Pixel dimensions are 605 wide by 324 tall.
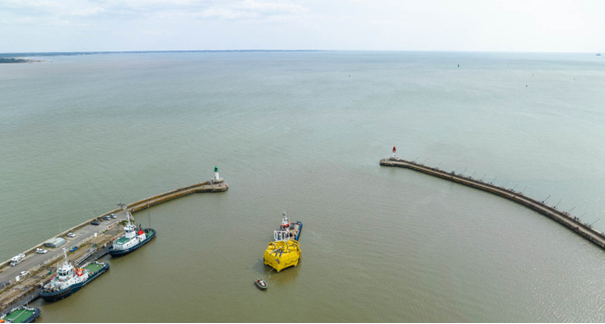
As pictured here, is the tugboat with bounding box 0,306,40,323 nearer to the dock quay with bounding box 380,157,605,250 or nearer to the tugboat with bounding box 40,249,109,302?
the tugboat with bounding box 40,249,109,302

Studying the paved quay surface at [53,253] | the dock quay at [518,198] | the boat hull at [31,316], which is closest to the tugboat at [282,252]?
the boat hull at [31,316]

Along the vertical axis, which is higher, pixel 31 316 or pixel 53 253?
pixel 53 253

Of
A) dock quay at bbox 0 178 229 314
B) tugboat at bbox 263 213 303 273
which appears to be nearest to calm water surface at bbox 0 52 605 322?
tugboat at bbox 263 213 303 273

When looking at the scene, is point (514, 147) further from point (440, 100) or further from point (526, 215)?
point (440, 100)

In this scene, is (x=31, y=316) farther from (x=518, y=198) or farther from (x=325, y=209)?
(x=518, y=198)

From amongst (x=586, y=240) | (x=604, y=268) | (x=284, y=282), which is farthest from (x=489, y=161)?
(x=284, y=282)

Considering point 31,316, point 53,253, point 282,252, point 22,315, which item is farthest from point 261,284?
point 53,253
